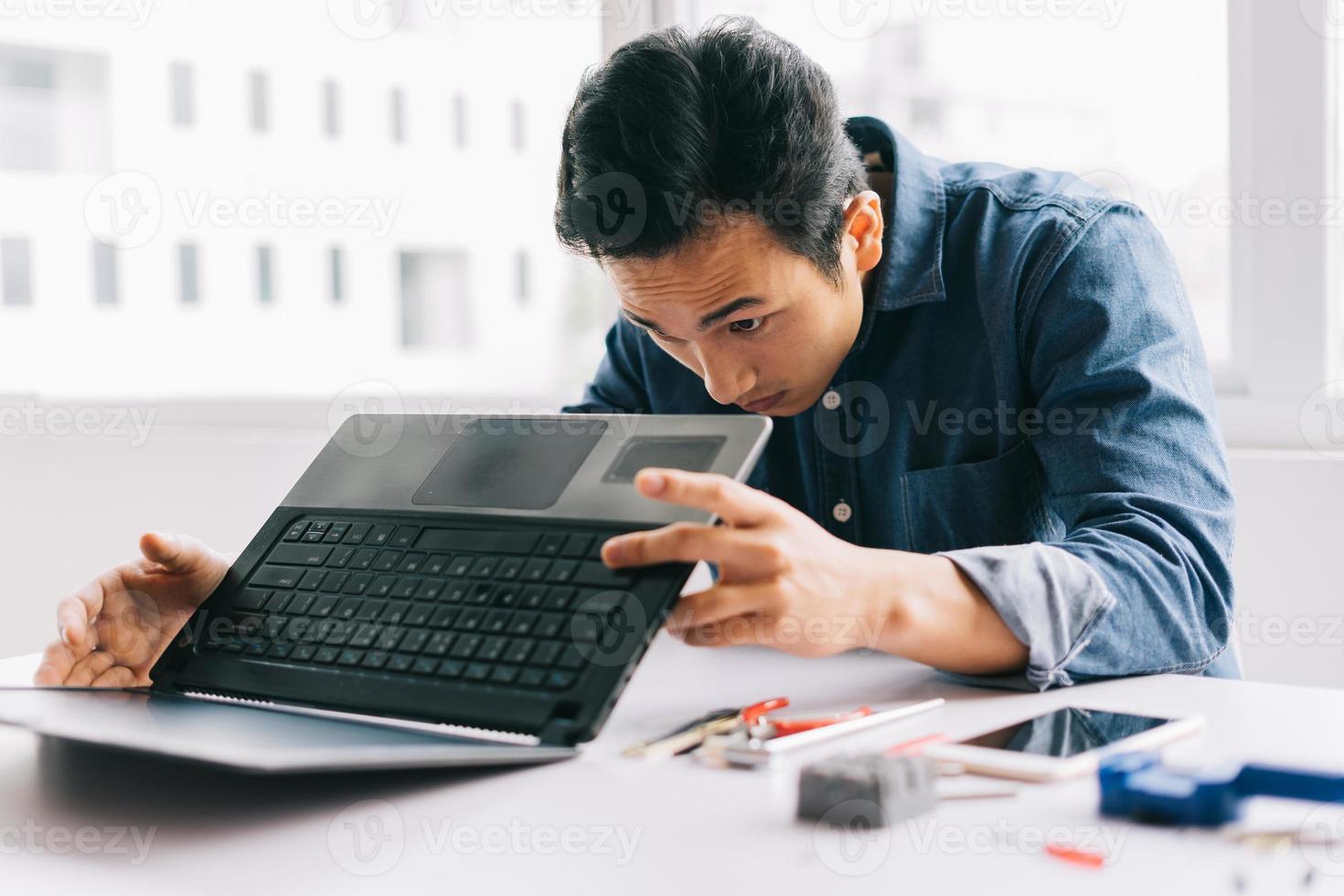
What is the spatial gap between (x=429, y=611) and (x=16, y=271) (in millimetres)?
2251

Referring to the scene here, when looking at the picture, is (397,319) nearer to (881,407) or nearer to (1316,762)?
(881,407)

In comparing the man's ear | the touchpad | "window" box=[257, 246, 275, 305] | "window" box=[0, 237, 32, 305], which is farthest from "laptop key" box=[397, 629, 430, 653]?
"window" box=[0, 237, 32, 305]

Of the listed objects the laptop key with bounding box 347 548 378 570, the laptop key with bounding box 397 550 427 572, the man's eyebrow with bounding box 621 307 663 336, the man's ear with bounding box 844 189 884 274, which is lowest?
the laptop key with bounding box 347 548 378 570

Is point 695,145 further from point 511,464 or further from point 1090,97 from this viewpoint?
point 1090,97

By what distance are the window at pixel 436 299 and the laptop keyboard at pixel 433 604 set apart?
1.54m

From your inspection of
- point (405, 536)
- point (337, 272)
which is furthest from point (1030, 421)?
point (337, 272)

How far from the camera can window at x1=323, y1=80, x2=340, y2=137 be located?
2424 mm

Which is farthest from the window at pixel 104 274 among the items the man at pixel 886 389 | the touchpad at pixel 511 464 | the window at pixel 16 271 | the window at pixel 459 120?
the touchpad at pixel 511 464

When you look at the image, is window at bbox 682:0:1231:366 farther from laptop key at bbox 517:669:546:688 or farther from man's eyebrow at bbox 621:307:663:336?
laptop key at bbox 517:669:546:688

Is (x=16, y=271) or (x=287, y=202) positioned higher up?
(x=287, y=202)

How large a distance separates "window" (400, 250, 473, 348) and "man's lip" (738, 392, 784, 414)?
4.23ft

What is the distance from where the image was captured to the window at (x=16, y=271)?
2.61 m

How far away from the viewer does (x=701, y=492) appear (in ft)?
2.33

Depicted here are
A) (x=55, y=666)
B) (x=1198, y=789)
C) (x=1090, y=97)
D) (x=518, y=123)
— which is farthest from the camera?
(x=518, y=123)
